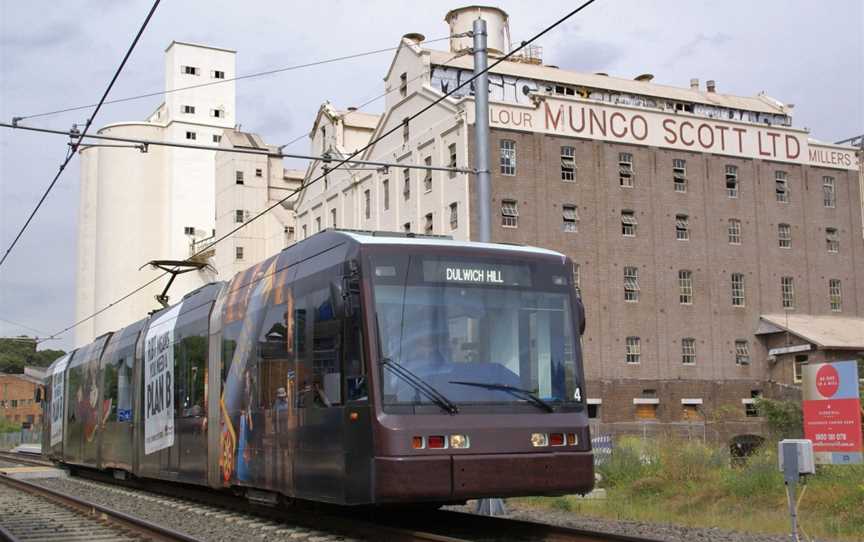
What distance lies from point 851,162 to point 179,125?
153ft

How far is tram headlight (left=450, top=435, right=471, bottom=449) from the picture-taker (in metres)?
10.7

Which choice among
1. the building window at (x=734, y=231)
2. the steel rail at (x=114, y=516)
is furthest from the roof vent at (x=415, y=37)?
the steel rail at (x=114, y=516)

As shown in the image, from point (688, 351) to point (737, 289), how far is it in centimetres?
469

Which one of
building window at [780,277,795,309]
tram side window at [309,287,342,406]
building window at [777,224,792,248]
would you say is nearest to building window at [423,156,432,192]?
building window at [777,224,792,248]

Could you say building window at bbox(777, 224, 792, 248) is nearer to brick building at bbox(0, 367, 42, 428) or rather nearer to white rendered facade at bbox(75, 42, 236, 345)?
white rendered facade at bbox(75, 42, 236, 345)

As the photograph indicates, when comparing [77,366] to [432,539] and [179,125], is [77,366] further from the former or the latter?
[179,125]

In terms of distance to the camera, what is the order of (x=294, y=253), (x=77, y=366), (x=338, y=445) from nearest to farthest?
(x=338, y=445) → (x=294, y=253) → (x=77, y=366)

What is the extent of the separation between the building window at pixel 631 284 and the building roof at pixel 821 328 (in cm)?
728

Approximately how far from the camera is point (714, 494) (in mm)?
17391

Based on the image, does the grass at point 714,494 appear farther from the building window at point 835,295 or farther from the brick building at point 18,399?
the brick building at point 18,399

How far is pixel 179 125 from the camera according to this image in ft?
261

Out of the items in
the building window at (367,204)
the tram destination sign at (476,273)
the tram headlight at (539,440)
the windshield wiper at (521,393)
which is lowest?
the tram headlight at (539,440)

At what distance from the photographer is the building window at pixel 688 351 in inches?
2050

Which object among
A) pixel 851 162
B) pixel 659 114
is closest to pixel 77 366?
pixel 659 114
